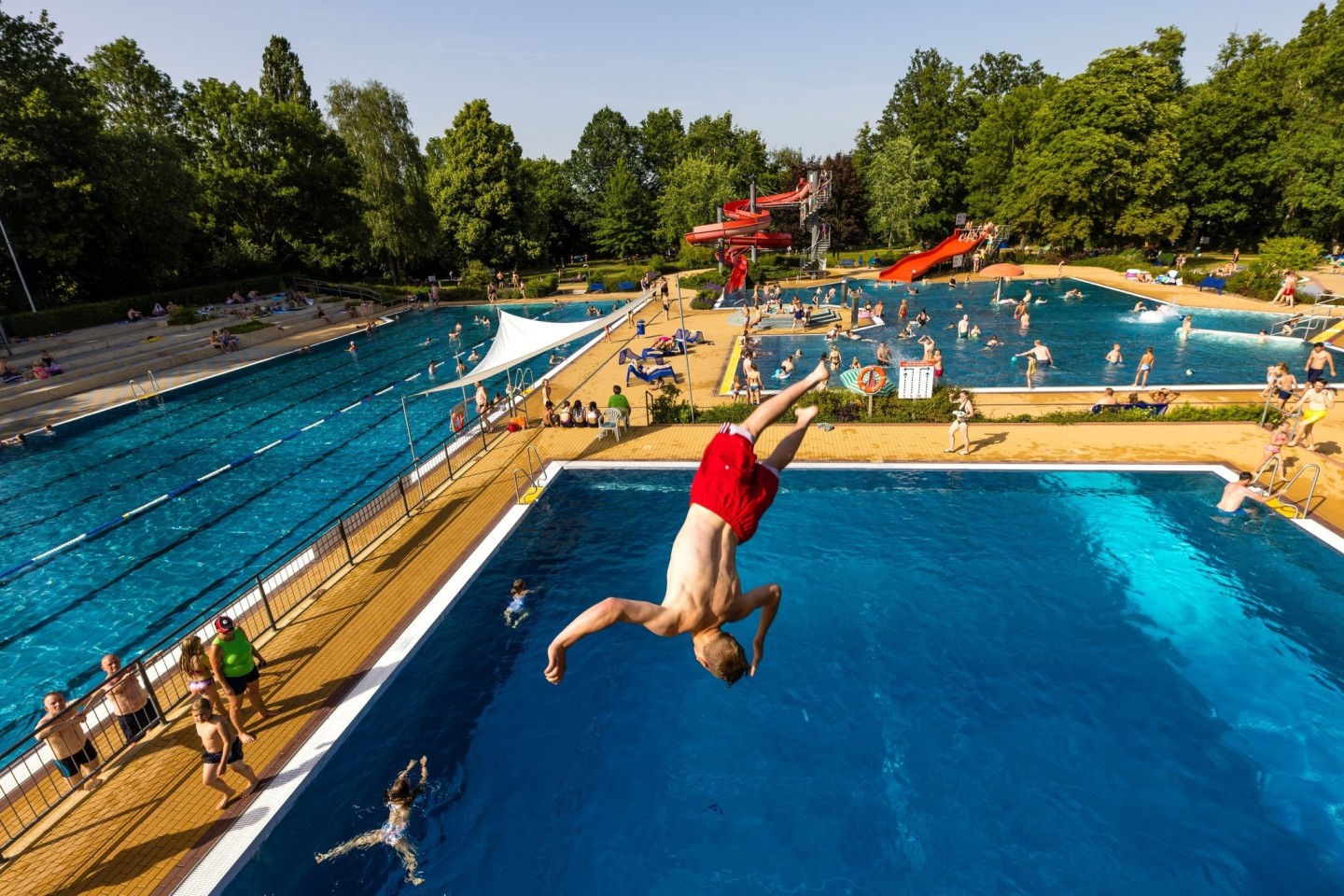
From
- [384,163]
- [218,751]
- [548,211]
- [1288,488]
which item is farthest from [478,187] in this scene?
[1288,488]

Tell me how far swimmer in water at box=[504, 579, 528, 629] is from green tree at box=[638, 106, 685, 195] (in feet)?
244

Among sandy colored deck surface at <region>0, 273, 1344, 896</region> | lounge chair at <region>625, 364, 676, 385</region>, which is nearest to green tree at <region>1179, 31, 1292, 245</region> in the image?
sandy colored deck surface at <region>0, 273, 1344, 896</region>

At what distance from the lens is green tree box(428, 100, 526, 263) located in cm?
5353

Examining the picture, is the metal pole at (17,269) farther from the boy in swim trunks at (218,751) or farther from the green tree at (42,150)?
the boy in swim trunks at (218,751)

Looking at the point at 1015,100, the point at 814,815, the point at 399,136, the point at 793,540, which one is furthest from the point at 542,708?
the point at 1015,100

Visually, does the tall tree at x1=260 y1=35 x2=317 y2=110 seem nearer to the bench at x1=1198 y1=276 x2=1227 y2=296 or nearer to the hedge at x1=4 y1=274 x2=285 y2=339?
the hedge at x1=4 y1=274 x2=285 y2=339

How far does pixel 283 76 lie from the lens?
53.2 meters

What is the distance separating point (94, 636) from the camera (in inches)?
451

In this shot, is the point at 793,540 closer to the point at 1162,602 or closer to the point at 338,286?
the point at 1162,602

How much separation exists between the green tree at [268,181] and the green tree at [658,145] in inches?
1587

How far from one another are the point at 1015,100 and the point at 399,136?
5802 cm

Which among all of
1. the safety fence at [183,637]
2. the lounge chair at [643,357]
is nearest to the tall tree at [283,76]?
the lounge chair at [643,357]

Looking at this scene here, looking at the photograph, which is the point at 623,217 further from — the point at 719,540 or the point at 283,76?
the point at 719,540

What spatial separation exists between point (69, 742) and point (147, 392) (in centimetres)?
2633
